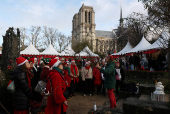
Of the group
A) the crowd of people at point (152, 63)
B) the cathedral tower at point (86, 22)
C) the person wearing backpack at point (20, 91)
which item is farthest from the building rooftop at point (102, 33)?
the person wearing backpack at point (20, 91)

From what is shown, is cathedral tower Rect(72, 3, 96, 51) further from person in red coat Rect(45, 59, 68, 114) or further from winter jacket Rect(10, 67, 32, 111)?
winter jacket Rect(10, 67, 32, 111)

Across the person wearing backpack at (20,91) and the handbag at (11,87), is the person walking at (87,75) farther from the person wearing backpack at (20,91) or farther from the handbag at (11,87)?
the handbag at (11,87)

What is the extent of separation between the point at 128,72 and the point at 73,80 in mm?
5798

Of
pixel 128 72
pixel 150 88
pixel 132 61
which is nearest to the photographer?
pixel 150 88

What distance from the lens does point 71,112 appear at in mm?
4855

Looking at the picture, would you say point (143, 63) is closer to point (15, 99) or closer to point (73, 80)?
point (73, 80)

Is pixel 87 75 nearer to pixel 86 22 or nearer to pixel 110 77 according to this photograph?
pixel 110 77

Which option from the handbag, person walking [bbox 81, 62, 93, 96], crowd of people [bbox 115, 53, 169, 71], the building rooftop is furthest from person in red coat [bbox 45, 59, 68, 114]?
the building rooftop

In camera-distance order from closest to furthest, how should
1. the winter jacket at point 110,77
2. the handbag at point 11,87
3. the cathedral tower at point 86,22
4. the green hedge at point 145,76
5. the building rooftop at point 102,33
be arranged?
1. the handbag at point 11,87
2. the winter jacket at point 110,77
3. the green hedge at point 145,76
4. the cathedral tower at point 86,22
5. the building rooftop at point 102,33

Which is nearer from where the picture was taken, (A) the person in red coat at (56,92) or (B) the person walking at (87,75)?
(A) the person in red coat at (56,92)

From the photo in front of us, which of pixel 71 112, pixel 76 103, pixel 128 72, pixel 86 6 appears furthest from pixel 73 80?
pixel 86 6

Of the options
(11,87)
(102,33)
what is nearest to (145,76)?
(11,87)

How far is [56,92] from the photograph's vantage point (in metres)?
2.53

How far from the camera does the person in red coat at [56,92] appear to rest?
8.27 ft
